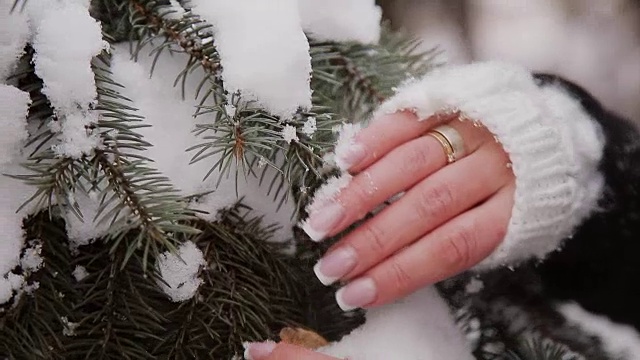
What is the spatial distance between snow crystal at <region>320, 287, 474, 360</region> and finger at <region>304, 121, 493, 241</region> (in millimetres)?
73

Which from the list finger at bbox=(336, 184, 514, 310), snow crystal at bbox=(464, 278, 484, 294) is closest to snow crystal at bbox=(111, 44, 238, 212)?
finger at bbox=(336, 184, 514, 310)

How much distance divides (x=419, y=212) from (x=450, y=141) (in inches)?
2.3

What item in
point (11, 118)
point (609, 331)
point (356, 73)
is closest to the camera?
point (11, 118)

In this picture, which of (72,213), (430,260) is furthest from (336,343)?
(72,213)

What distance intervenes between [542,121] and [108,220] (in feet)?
1.06

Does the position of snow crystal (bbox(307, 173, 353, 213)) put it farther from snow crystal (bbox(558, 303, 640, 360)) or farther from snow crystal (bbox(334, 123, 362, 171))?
snow crystal (bbox(558, 303, 640, 360))

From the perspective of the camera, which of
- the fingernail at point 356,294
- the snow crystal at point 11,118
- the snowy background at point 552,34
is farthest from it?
the snowy background at point 552,34

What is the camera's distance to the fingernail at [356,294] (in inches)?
15.4

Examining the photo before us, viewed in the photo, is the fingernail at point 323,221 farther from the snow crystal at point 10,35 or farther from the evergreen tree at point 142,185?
the snow crystal at point 10,35

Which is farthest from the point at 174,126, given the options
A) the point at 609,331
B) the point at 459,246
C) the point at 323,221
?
the point at 609,331

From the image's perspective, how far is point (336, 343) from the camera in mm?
403

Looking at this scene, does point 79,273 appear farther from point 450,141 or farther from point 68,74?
point 450,141

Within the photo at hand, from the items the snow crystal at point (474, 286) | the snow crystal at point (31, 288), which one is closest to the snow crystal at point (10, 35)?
the snow crystal at point (31, 288)

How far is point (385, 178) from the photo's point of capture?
16.3 inches
